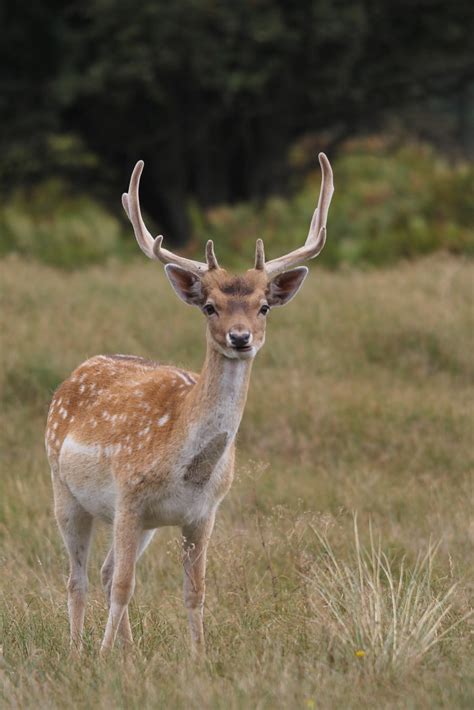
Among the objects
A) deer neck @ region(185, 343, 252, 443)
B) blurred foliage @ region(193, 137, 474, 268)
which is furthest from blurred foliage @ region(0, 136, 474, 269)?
deer neck @ region(185, 343, 252, 443)

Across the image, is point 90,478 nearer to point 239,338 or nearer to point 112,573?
point 112,573

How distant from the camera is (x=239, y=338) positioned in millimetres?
5234

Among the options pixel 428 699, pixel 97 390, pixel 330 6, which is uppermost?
pixel 330 6

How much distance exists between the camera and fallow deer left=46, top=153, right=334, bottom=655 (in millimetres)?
5449

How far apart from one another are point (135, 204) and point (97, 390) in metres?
0.94

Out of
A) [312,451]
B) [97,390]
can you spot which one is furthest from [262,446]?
[97,390]

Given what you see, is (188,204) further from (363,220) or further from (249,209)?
(363,220)

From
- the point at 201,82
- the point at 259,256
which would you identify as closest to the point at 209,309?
the point at 259,256

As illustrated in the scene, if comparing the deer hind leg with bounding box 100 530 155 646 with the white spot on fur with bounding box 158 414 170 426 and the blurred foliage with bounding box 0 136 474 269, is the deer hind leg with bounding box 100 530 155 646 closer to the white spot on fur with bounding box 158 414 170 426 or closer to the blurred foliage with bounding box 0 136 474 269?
the white spot on fur with bounding box 158 414 170 426

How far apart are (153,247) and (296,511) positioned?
2.11 m

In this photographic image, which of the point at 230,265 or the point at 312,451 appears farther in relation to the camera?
the point at 230,265

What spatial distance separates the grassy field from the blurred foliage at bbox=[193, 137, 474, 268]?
6.06ft

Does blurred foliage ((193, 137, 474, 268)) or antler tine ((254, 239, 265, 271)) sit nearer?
antler tine ((254, 239, 265, 271))

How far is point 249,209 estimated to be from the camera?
806 inches
